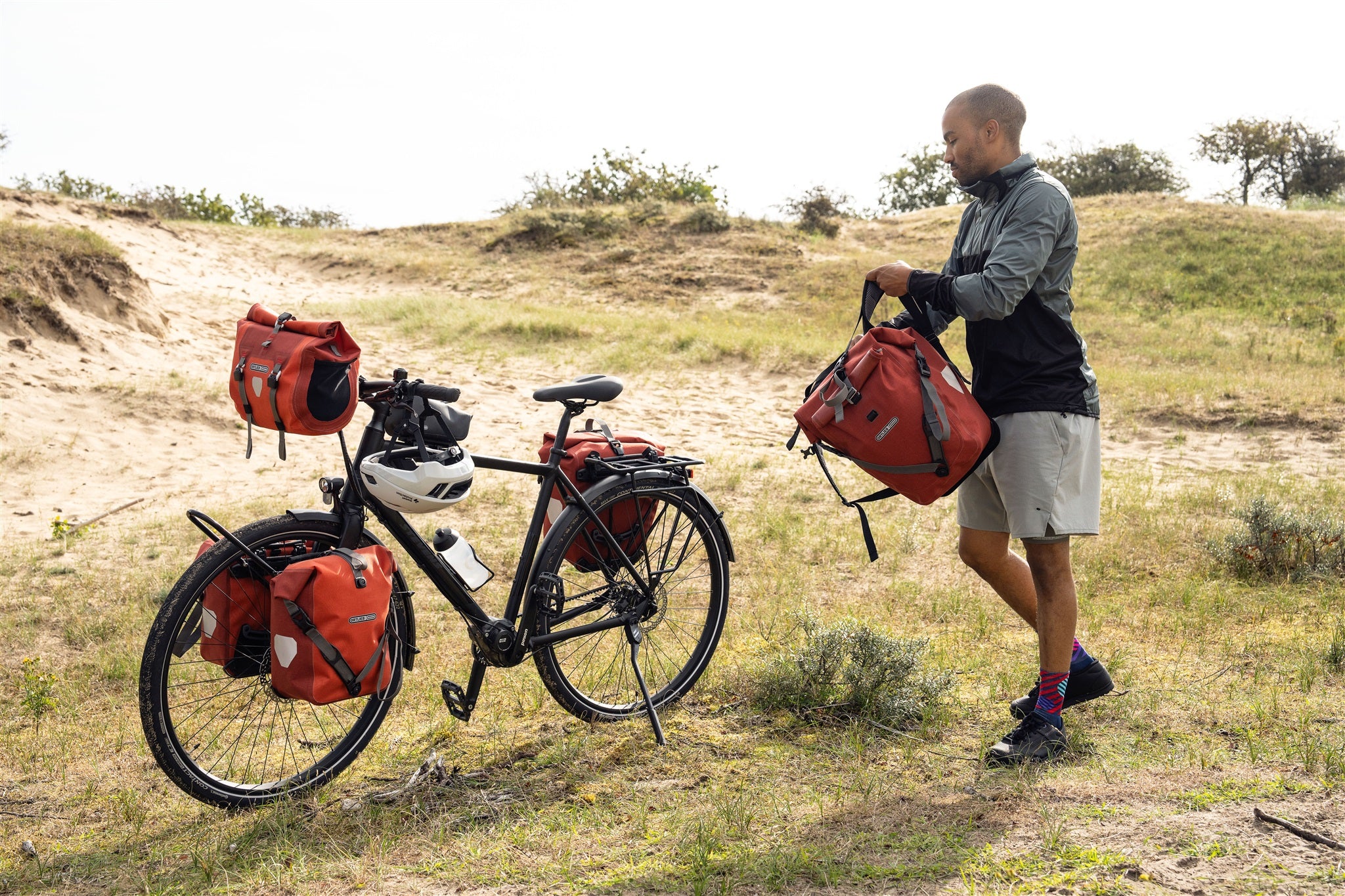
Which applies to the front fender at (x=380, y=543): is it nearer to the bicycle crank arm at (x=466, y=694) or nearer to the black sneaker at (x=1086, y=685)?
the bicycle crank arm at (x=466, y=694)

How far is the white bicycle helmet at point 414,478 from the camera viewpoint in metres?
3.28

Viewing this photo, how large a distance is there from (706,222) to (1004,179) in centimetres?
2108

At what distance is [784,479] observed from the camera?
926 cm

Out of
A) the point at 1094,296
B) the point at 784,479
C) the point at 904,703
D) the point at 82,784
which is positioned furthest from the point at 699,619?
the point at 1094,296

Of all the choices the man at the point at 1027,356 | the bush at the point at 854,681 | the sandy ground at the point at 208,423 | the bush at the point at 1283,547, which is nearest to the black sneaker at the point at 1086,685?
the man at the point at 1027,356

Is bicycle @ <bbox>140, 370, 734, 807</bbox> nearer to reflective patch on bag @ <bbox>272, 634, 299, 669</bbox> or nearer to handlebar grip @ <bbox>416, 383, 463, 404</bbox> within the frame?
handlebar grip @ <bbox>416, 383, 463, 404</bbox>

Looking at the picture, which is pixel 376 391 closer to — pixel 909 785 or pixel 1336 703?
pixel 909 785

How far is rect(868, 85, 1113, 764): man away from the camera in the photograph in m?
3.43

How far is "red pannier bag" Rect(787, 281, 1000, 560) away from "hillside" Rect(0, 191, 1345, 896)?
109 centimetres

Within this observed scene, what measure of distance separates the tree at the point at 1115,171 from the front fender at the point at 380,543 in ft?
132

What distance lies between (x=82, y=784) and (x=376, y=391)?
6.22 feet

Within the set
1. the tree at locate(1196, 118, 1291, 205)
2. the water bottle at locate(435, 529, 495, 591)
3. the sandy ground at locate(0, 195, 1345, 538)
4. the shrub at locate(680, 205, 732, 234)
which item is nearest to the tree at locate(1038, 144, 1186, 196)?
the tree at locate(1196, 118, 1291, 205)

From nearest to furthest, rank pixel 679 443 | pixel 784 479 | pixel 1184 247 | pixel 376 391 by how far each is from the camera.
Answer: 1. pixel 376 391
2. pixel 784 479
3. pixel 679 443
4. pixel 1184 247

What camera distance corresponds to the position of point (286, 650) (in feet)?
9.91
